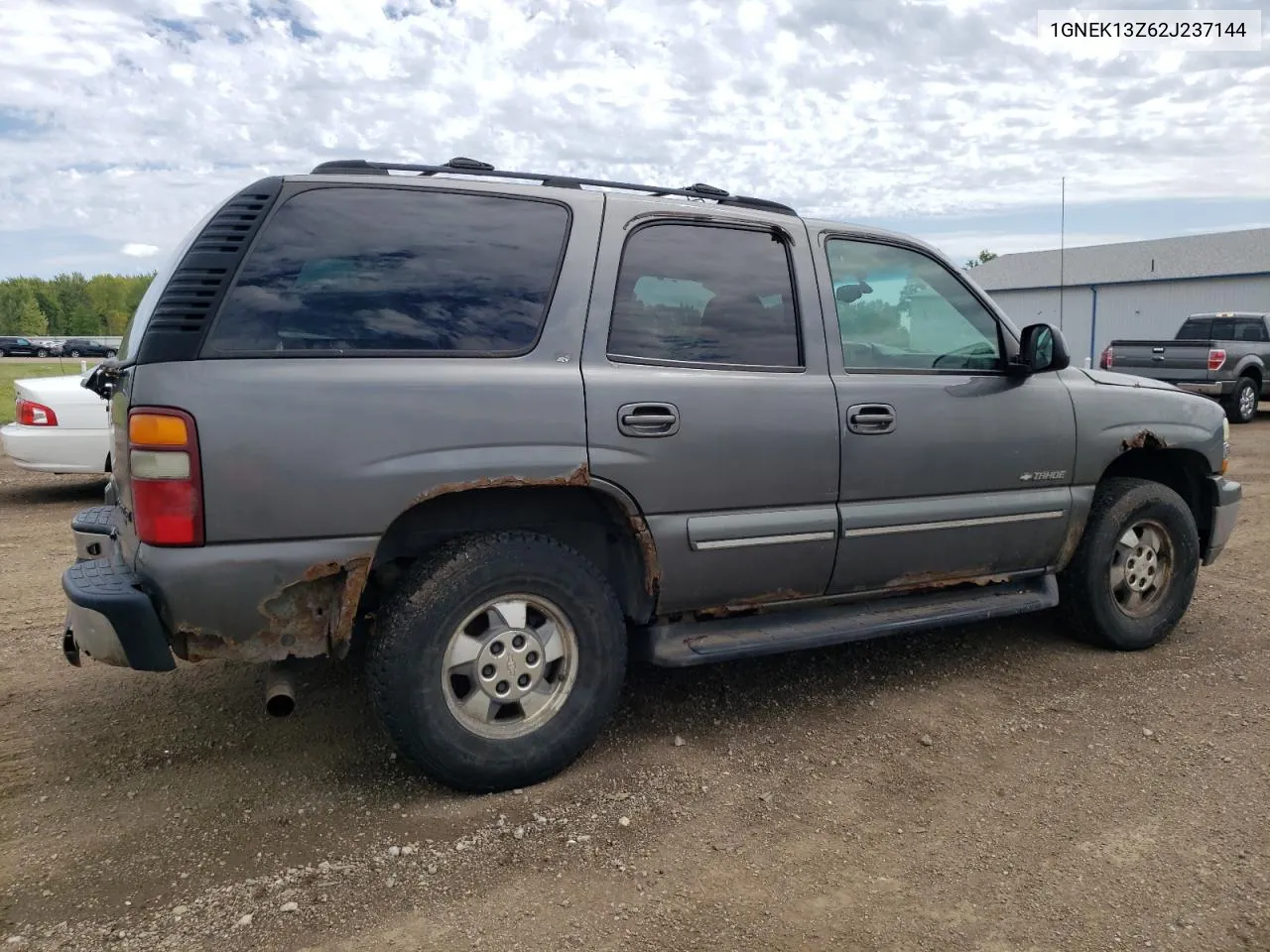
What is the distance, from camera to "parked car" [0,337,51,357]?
6317 cm

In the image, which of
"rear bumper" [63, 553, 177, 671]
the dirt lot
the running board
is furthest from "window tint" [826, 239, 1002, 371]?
"rear bumper" [63, 553, 177, 671]

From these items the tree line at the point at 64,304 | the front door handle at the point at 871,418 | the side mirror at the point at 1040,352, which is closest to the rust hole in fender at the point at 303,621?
the front door handle at the point at 871,418

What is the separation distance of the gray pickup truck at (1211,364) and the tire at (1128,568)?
12.3 meters

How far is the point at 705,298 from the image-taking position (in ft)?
12.3

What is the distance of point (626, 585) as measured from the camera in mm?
3705

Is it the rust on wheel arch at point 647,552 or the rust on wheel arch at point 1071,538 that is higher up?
the rust on wheel arch at point 647,552

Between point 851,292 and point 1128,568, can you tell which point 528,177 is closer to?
point 851,292

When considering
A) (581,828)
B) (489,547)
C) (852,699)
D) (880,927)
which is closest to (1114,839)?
(880,927)

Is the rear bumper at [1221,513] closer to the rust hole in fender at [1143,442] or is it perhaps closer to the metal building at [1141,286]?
the rust hole in fender at [1143,442]

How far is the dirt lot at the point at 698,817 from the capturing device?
266 cm

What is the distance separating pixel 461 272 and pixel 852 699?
2342 millimetres

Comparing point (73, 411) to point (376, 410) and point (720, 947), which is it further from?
point (720, 947)

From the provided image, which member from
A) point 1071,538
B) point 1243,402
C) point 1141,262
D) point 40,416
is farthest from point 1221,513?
point 1141,262

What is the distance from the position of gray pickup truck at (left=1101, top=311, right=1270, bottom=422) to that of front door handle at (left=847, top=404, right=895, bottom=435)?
13772 millimetres
